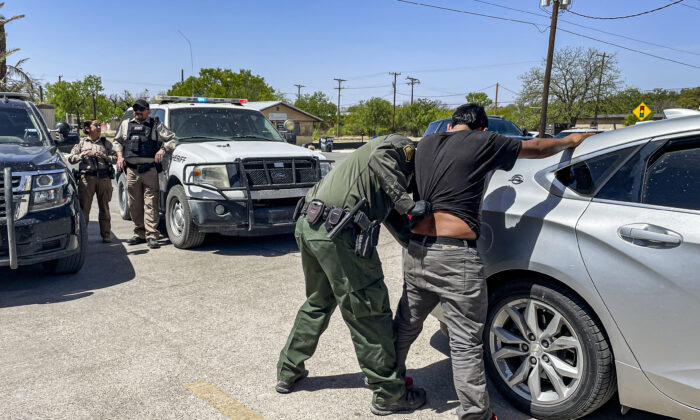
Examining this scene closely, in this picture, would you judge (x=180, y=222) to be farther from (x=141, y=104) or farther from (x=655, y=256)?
(x=655, y=256)

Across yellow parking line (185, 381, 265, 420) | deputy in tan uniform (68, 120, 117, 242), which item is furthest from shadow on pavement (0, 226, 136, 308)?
yellow parking line (185, 381, 265, 420)

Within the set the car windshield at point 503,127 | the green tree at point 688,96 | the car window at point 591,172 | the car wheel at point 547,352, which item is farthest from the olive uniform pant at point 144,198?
the green tree at point 688,96

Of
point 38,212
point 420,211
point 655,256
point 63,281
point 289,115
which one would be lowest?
point 63,281

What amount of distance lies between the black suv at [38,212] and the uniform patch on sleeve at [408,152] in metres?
3.88

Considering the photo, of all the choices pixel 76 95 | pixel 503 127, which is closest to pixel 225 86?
pixel 76 95

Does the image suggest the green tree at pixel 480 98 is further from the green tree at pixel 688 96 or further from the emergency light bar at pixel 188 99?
the emergency light bar at pixel 188 99

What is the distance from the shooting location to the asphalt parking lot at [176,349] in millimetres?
3307

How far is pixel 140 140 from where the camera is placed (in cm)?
741

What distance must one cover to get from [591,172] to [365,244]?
1.28 metres

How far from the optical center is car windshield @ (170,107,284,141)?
8.05m

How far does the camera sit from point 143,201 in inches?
304

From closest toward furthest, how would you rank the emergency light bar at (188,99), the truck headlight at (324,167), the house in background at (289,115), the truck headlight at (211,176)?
the truck headlight at (211,176)
the truck headlight at (324,167)
the emergency light bar at (188,99)
the house in background at (289,115)

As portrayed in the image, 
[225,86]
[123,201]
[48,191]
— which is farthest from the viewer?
[225,86]

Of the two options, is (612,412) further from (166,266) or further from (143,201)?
(143,201)
